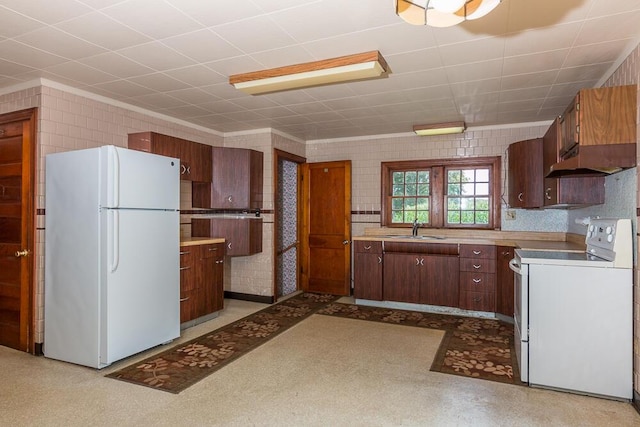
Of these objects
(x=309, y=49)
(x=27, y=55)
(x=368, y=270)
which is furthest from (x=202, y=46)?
(x=368, y=270)

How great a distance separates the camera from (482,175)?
5.29m

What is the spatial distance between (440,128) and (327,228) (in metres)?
2.24

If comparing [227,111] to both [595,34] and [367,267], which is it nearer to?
[367,267]

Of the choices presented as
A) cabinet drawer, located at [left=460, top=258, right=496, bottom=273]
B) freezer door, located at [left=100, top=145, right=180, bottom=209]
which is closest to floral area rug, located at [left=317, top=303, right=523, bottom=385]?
cabinet drawer, located at [left=460, top=258, right=496, bottom=273]

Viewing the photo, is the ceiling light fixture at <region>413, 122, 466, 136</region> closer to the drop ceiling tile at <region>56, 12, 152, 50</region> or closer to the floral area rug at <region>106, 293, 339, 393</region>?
the floral area rug at <region>106, 293, 339, 393</region>

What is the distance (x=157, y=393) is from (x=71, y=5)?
251 centimetres

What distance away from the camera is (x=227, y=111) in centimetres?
445

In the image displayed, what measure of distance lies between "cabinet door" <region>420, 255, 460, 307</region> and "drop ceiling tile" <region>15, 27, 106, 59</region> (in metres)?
4.02

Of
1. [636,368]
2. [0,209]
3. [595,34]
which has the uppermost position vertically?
[595,34]

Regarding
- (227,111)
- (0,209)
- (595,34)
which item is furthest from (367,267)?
(0,209)

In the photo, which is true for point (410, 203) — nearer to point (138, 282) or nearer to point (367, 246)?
point (367, 246)

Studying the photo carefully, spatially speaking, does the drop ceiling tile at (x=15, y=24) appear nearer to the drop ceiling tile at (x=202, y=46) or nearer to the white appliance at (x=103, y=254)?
the drop ceiling tile at (x=202, y=46)

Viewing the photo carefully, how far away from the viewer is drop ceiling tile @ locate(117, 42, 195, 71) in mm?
→ 2769

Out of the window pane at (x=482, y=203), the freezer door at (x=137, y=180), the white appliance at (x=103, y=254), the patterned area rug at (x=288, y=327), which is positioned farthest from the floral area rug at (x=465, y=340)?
the freezer door at (x=137, y=180)
